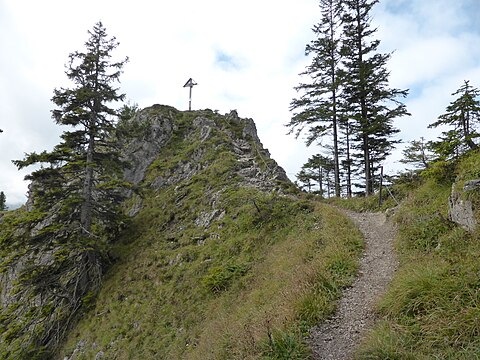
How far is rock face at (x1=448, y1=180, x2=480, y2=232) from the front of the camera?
780 centimetres

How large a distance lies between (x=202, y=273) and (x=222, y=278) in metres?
1.61

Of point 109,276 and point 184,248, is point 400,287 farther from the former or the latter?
point 109,276

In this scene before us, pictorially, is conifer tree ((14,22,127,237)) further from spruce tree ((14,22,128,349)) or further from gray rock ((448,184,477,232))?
gray rock ((448,184,477,232))

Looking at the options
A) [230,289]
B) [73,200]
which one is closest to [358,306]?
[230,289]

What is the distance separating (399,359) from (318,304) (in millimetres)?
2303

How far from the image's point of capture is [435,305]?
5.36 meters

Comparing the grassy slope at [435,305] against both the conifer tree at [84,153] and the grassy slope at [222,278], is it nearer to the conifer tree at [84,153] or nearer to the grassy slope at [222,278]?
the grassy slope at [222,278]

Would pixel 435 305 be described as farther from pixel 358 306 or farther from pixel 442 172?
pixel 442 172

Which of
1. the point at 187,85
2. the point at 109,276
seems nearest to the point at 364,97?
the point at 109,276

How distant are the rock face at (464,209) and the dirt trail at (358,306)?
2081 mm

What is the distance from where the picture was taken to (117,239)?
60.4ft

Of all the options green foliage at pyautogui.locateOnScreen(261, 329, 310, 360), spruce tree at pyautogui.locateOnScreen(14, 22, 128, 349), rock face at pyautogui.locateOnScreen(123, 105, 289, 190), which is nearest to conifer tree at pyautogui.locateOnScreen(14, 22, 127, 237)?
spruce tree at pyautogui.locateOnScreen(14, 22, 128, 349)

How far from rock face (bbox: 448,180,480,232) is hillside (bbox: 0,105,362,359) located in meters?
2.97

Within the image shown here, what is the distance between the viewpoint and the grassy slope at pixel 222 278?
7.03 metres
